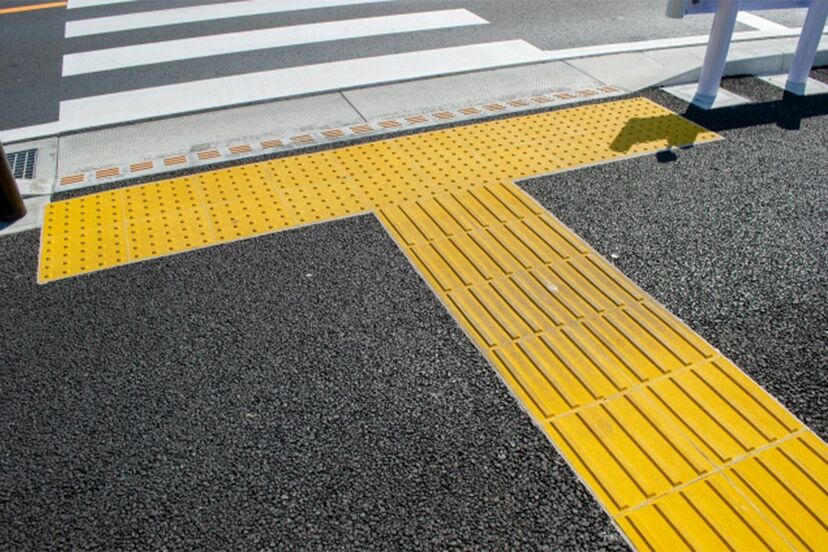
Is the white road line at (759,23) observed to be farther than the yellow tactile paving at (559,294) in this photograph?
Yes

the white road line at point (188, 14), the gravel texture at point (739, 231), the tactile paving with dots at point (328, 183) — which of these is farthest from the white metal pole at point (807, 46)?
the white road line at point (188, 14)

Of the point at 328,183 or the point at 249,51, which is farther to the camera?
the point at 249,51

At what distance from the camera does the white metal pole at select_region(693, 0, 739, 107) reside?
616cm

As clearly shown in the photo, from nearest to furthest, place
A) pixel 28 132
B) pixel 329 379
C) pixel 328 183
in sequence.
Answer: pixel 329 379, pixel 328 183, pixel 28 132

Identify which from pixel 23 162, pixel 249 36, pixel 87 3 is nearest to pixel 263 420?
pixel 23 162

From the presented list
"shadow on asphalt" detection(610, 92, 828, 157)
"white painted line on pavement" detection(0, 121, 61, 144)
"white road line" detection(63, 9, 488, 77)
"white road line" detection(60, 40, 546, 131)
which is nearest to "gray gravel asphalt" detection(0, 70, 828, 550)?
"shadow on asphalt" detection(610, 92, 828, 157)

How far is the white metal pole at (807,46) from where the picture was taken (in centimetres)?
647

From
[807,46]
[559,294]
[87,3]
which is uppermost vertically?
[807,46]

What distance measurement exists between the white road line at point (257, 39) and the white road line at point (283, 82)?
86 centimetres

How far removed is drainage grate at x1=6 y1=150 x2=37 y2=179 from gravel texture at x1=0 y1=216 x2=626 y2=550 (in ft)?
4.50

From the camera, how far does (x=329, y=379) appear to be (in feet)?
11.9

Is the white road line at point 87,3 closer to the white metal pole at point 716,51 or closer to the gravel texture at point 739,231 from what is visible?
the gravel texture at point 739,231

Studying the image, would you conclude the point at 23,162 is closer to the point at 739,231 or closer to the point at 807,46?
the point at 739,231

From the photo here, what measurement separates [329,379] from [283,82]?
441 centimetres
